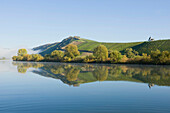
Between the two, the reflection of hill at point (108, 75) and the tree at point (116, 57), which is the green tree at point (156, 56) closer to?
the tree at point (116, 57)

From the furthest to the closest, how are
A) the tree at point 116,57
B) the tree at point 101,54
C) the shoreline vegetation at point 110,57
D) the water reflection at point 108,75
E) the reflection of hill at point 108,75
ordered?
the tree at point 101,54
the tree at point 116,57
the shoreline vegetation at point 110,57
the reflection of hill at point 108,75
the water reflection at point 108,75

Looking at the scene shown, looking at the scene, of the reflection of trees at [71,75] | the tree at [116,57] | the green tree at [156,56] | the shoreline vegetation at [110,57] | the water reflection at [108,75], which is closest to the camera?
the water reflection at [108,75]

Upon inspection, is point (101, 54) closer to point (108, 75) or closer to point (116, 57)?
point (116, 57)

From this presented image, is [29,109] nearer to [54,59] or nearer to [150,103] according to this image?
[150,103]

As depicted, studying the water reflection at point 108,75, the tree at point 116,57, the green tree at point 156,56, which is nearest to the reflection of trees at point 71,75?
the water reflection at point 108,75

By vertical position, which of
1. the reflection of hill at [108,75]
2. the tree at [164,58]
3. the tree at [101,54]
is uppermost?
the tree at [101,54]

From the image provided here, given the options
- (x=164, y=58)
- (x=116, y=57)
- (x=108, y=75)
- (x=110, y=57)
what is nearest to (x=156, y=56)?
(x=164, y=58)

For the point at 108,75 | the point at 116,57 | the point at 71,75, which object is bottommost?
the point at 108,75

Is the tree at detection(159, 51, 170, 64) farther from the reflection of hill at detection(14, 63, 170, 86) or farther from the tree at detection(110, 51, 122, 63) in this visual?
the reflection of hill at detection(14, 63, 170, 86)

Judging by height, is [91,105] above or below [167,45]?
below

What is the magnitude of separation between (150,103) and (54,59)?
6610 inches

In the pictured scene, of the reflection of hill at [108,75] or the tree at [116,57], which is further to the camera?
the tree at [116,57]

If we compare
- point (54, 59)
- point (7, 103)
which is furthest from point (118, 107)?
point (54, 59)

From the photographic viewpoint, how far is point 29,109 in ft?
44.9
